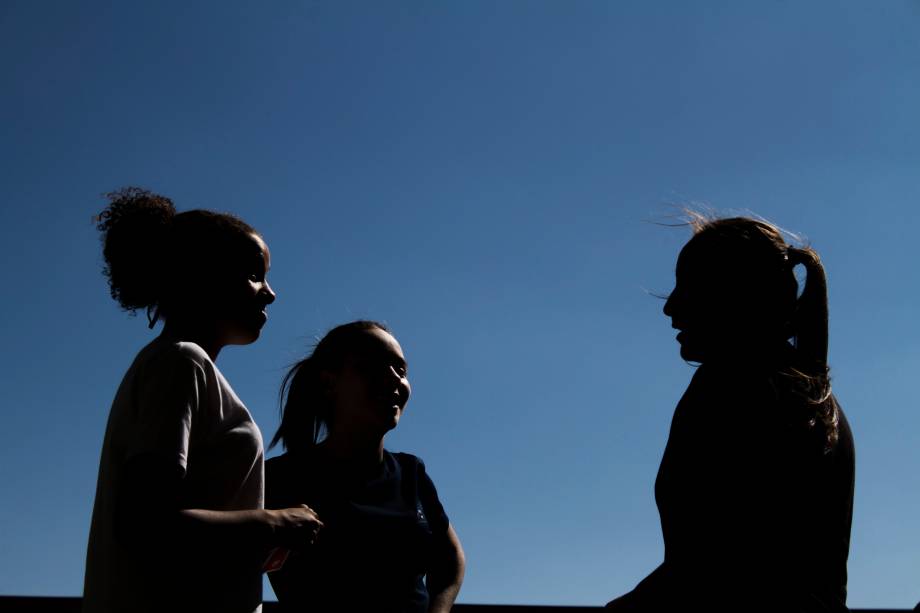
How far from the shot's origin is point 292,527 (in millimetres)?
1833

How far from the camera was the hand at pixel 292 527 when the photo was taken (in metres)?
1.81

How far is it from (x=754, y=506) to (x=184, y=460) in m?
1.08

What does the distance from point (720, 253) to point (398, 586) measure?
4.84 feet

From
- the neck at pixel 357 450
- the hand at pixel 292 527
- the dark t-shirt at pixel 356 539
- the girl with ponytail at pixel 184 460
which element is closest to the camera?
the girl with ponytail at pixel 184 460

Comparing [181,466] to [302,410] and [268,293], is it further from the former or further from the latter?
[302,410]

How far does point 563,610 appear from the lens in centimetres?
306

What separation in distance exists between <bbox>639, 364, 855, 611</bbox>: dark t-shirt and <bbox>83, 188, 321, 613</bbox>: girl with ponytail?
758mm

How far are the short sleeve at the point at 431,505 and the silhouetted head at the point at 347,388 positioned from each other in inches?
9.2

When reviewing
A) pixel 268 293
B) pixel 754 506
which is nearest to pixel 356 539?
pixel 268 293

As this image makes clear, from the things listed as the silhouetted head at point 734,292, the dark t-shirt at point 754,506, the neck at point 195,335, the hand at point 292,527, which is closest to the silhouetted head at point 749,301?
the silhouetted head at point 734,292

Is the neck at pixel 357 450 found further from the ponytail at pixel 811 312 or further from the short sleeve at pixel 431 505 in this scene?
the ponytail at pixel 811 312

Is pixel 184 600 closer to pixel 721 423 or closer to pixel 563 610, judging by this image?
pixel 721 423

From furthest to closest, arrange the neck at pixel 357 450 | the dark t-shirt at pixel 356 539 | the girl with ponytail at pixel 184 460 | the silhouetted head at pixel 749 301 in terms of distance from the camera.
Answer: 1. the neck at pixel 357 450
2. the dark t-shirt at pixel 356 539
3. the silhouetted head at pixel 749 301
4. the girl with ponytail at pixel 184 460

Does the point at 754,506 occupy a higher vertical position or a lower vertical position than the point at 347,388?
lower
